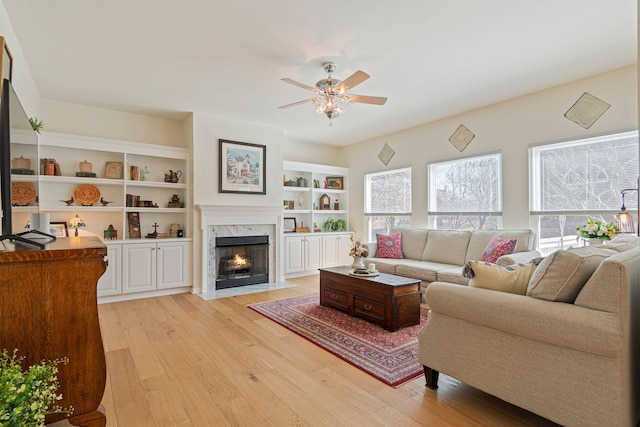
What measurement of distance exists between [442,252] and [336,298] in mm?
1820

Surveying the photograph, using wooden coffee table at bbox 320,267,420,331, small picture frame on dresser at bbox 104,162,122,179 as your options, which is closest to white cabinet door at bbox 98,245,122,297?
small picture frame on dresser at bbox 104,162,122,179

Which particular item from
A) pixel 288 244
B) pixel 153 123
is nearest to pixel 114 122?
pixel 153 123

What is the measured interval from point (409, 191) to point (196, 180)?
3.57 m

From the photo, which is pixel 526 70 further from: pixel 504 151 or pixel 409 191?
Result: pixel 409 191

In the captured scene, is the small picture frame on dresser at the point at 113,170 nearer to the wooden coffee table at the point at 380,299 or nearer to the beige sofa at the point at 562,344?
the wooden coffee table at the point at 380,299

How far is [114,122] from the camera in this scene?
16.0 feet

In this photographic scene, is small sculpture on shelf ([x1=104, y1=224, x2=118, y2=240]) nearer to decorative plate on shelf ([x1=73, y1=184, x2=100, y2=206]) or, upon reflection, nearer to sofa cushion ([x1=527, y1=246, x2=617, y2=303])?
decorative plate on shelf ([x1=73, y1=184, x2=100, y2=206])

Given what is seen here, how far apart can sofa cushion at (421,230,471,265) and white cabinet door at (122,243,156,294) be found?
12.9ft

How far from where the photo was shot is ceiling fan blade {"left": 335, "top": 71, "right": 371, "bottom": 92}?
9.21 feet

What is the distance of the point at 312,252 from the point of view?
628 cm

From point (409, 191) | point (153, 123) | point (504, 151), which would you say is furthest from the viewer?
point (409, 191)

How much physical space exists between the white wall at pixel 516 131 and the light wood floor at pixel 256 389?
3135mm

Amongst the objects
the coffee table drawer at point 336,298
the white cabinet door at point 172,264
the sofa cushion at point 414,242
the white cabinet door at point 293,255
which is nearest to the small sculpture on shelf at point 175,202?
the white cabinet door at point 172,264

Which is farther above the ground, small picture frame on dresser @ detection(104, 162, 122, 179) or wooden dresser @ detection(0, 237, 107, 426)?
small picture frame on dresser @ detection(104, 162, 122, 179)
